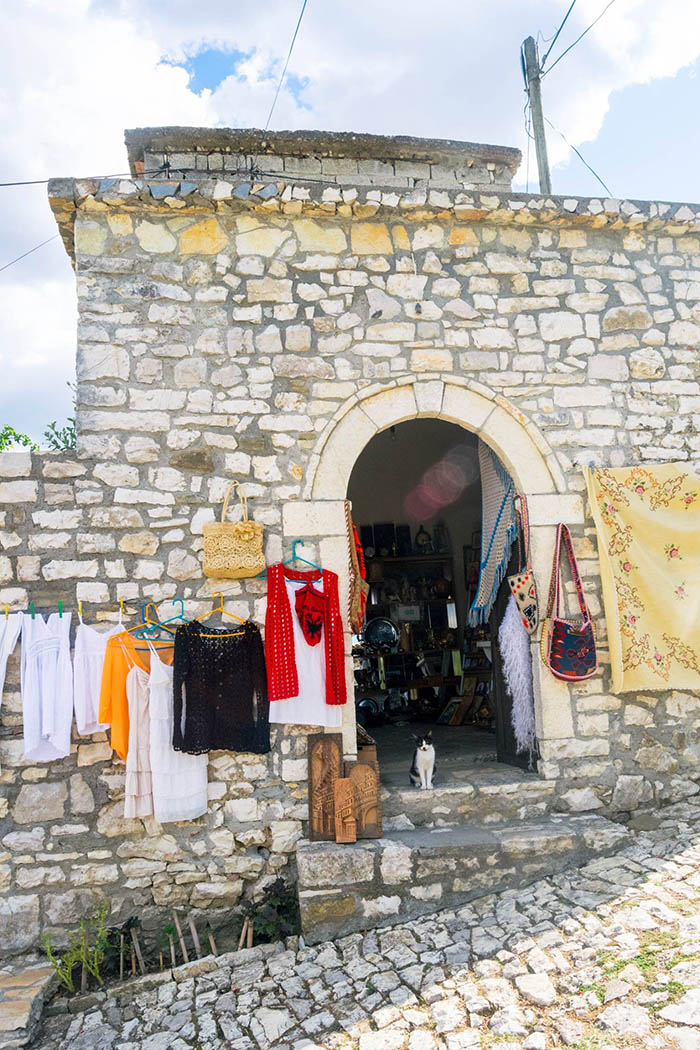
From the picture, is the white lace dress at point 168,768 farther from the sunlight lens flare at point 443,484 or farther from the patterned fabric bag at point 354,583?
the sunlight lens flare at point 443,484

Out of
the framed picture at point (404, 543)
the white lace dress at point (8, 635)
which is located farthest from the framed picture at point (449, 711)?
the white lace dress at point (8, 635)

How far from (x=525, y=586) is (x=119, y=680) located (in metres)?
2.57

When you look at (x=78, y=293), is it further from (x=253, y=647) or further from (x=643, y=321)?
(x=643, y=321)

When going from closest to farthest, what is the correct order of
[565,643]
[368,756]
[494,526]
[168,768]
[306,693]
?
1. [168,768]
2. [306,693]
3. [368,756]
4. [565,643]
5. [494,526]

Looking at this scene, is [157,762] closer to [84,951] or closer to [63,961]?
[84,951]

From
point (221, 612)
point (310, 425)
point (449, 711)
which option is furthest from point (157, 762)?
point (449, 711)

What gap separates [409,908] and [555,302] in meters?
3.90

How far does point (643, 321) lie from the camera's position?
507 centimetres

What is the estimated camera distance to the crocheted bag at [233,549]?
432cm

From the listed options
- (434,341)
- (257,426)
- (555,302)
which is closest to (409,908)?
(257,426)

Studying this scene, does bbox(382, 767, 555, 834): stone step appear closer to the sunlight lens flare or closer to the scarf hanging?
the scarf hanging

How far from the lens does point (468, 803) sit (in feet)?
14.8

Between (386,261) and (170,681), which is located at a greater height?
(386,261)

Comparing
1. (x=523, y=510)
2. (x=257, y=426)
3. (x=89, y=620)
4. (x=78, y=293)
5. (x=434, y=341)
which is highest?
(x=78, y=293)
